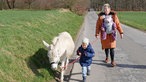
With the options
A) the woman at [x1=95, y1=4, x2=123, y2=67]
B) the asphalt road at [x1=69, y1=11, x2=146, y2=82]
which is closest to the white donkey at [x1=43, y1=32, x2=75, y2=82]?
the asphalt road at [x1=69, y1=11, x2=146, y2=82]

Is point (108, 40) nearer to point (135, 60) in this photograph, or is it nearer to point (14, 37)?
point (135, 60)

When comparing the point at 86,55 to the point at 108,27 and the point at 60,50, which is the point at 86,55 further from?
the point at 108,27

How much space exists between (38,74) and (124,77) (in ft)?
7.90

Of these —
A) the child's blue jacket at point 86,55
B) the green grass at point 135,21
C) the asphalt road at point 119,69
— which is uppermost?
the child's blue jacket at point 86,55

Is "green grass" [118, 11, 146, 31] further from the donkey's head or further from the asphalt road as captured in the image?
the donkey's head

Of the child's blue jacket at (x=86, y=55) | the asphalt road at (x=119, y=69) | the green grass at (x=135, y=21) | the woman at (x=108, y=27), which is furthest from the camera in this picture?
the green grass at (x=135, y=21)

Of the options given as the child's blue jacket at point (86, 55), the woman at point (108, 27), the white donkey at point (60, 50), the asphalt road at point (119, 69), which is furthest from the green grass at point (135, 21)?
the child's blue jacket at point (86, 55)

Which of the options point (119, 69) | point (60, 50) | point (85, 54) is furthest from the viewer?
point (119, 69)

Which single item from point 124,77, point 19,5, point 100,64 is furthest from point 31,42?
point 19,5

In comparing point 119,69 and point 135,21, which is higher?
point 119,69

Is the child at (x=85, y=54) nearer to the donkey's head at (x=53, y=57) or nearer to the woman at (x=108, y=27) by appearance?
the donkey's head at (x=53, y=57)

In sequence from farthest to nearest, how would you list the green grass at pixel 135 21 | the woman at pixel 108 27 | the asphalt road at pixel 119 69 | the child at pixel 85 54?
the green grass at pixel 135 21, the woman at pixel 108 27, the asphalt road at pixel 119 69, the child at pixel 85 54

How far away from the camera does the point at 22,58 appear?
9.09 m

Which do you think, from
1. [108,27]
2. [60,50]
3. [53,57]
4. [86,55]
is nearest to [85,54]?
[86,55]
